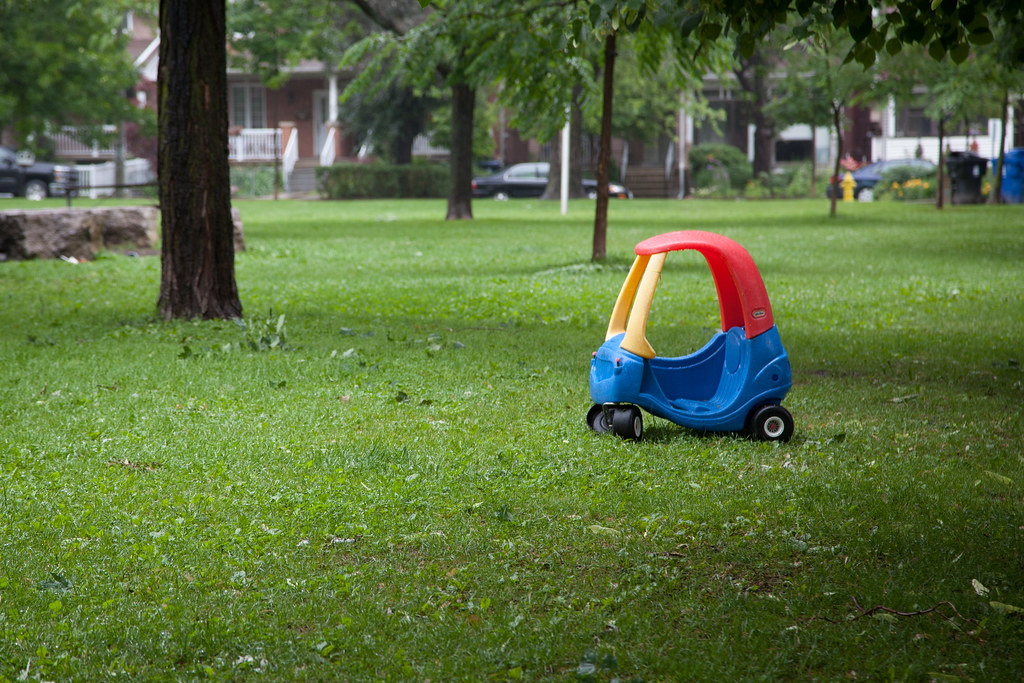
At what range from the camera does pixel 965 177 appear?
3009 cm

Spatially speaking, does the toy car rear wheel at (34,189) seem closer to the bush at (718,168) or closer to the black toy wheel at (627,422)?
the bush at (718,168)

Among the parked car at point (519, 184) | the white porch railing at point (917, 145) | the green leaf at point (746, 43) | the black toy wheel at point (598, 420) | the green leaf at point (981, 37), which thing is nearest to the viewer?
the green leaf at point (981, 37)

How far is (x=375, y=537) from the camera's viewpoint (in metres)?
3.91

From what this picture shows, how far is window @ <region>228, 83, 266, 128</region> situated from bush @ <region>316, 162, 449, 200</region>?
9.40m

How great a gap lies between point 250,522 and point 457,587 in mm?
1004

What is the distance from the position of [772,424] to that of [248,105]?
45437mm

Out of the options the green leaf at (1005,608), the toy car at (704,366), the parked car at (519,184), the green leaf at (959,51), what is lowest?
the green leaf at (1005,608)

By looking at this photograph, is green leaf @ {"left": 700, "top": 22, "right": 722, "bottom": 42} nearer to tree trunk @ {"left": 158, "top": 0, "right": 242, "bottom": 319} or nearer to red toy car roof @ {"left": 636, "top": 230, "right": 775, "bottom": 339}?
red toy car roof @ {"left": 636, "top": 230, "right": 775, "bottom": 339}

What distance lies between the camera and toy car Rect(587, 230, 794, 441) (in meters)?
5.08

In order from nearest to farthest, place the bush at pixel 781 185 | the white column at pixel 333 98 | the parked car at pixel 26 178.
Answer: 1. the parked car at pixel 26 178
2. the bush at pixel 781 185
3. the white column at pixel 333 98

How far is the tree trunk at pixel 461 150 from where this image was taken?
2359cm

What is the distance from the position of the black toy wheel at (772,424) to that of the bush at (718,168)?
37.2 metres

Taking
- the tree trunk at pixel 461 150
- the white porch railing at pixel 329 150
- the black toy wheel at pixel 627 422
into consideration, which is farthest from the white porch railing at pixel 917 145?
the black toy wheel at pixel 627 422

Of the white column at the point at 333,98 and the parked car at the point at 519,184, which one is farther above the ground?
the white column at the point at 333,98
